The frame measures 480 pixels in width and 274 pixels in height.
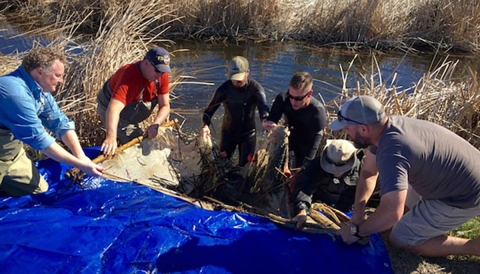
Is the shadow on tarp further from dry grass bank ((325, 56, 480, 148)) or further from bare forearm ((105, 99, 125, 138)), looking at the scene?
dry grass bank ((325, 56, 480, 148))

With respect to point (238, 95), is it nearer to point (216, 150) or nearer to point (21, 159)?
point (216, 150)

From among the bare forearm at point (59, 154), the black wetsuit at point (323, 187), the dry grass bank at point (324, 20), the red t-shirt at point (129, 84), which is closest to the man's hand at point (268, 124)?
the black wetsuit at point (323, 187)

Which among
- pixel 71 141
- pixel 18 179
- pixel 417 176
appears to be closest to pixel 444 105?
pixel 417 176

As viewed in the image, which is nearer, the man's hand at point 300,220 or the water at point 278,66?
the man's hand at point 300,220

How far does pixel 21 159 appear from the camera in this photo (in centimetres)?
380

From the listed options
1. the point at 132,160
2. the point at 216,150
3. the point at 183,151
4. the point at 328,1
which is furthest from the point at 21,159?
the point at 328,1

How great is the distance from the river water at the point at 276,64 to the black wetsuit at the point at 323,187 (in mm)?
3902

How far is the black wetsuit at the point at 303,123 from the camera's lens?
14.3 ft

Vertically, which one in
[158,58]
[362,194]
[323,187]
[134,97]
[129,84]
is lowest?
[323,187]

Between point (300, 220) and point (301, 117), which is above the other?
A: point (301, 117)

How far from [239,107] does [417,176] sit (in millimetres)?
2204

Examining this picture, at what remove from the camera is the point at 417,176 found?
3.02m

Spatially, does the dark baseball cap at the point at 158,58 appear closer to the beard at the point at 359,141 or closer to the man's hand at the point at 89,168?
the man's hand at the point at 89,168

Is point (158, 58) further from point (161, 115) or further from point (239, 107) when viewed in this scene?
point (239, 107)
